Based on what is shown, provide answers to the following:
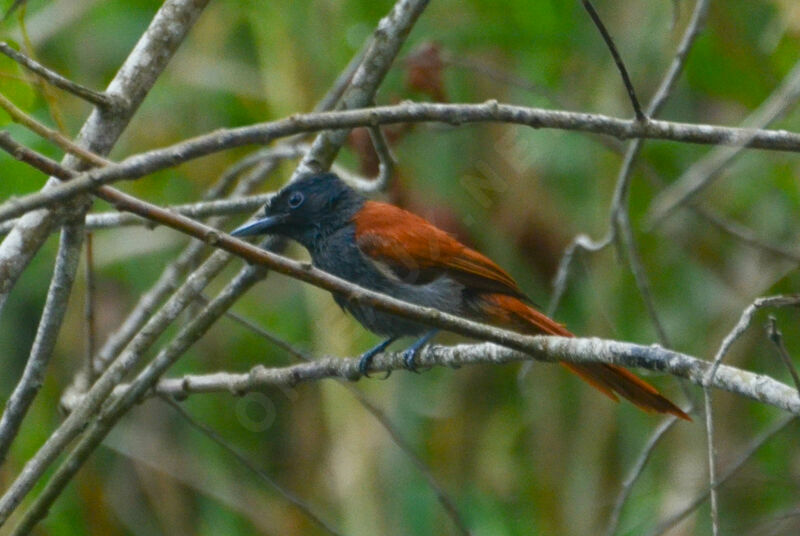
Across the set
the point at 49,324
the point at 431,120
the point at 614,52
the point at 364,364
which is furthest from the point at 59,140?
the point at 364,364

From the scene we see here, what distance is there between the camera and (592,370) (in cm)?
367

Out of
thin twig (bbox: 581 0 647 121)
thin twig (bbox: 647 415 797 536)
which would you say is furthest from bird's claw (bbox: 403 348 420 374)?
thin twig (bbox: 581 0 647 121)

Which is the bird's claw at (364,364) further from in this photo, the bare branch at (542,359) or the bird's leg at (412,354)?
the bird's leg at (412,354)

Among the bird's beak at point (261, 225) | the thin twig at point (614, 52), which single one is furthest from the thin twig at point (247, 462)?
the thin twig at point (614, 52)

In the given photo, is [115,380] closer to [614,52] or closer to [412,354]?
[412,354]

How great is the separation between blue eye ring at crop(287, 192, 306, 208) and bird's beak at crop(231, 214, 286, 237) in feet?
0.20

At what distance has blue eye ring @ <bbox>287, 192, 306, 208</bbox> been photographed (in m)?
4.20

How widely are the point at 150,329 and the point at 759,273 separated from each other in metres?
3.43

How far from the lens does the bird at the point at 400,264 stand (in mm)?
4164

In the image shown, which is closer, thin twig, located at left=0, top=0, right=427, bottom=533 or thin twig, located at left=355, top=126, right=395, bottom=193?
thin twig, located at left=0, top=0, right=427, bottom=533

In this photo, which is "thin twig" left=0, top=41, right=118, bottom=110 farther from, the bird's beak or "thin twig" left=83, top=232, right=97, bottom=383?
the bird's beak

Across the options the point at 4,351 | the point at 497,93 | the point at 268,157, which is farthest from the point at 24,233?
the point at 497,93

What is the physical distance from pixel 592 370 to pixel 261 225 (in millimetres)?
1372

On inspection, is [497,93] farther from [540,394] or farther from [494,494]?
[494,494]
